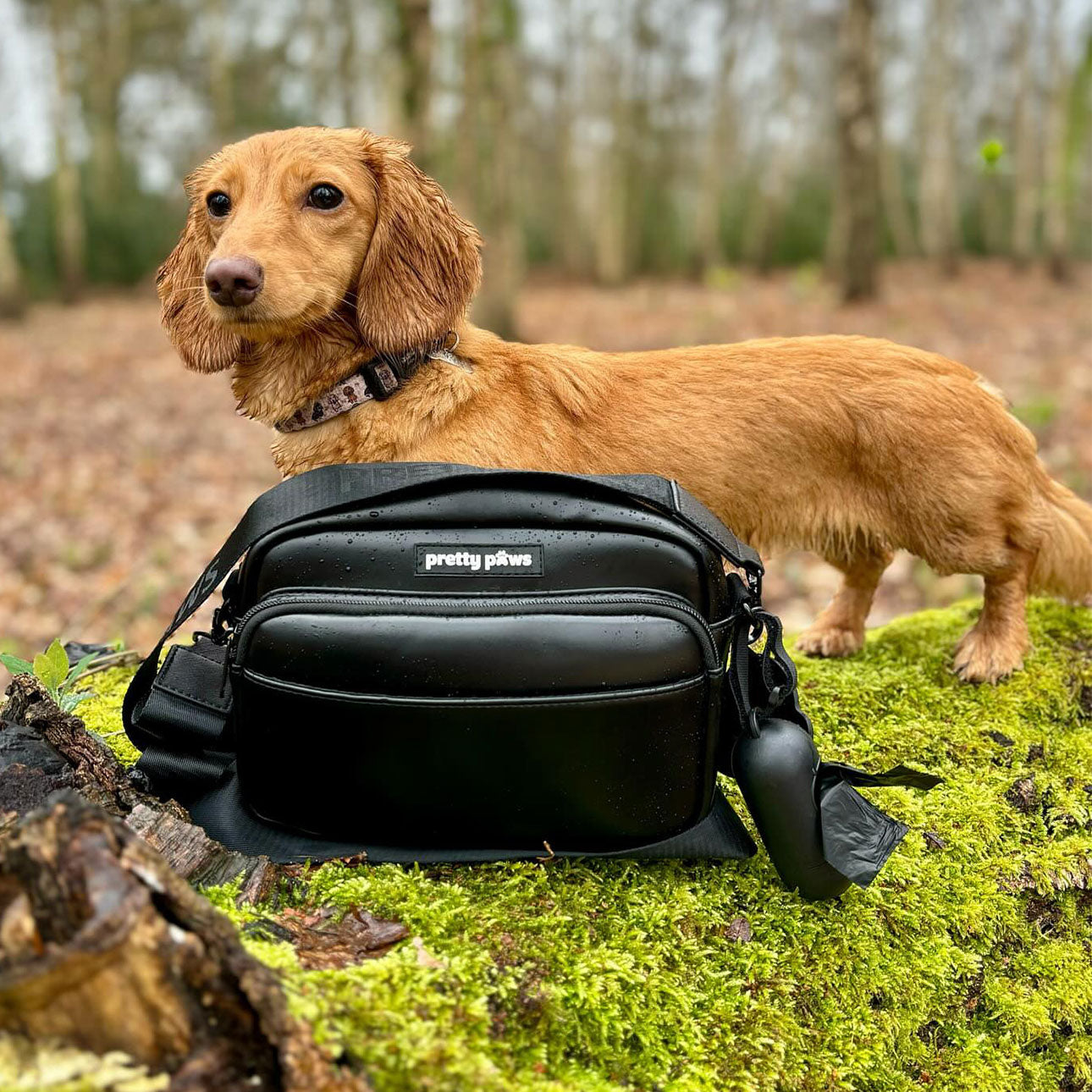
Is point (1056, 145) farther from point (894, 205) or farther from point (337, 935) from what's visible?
point (337, 935)

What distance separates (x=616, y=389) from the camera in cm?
282

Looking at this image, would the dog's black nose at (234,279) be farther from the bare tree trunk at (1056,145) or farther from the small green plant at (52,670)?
the bare tree trunk at (1056,145)

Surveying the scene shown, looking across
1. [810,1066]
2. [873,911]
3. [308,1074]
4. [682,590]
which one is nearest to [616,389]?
[682,590]

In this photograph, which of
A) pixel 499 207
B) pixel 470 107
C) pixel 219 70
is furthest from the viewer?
pixel 219 70

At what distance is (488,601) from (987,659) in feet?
6.38

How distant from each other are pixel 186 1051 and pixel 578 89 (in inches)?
1324

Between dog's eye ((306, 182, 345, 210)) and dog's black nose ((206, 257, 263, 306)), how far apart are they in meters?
0.33

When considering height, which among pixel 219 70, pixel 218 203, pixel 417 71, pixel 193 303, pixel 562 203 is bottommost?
pixel 562 203

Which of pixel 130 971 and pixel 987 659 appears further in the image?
pixel 987 659

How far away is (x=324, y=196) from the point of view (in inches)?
99.4

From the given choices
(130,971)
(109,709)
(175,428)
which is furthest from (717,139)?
(130,971)

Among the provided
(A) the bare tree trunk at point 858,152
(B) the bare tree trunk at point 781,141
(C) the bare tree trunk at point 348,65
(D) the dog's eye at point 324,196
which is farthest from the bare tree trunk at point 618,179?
(D) the dog's eye at point 324,196

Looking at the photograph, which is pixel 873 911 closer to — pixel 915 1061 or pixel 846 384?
pixel 915 1061

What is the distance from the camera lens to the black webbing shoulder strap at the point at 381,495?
1937 millimetres
